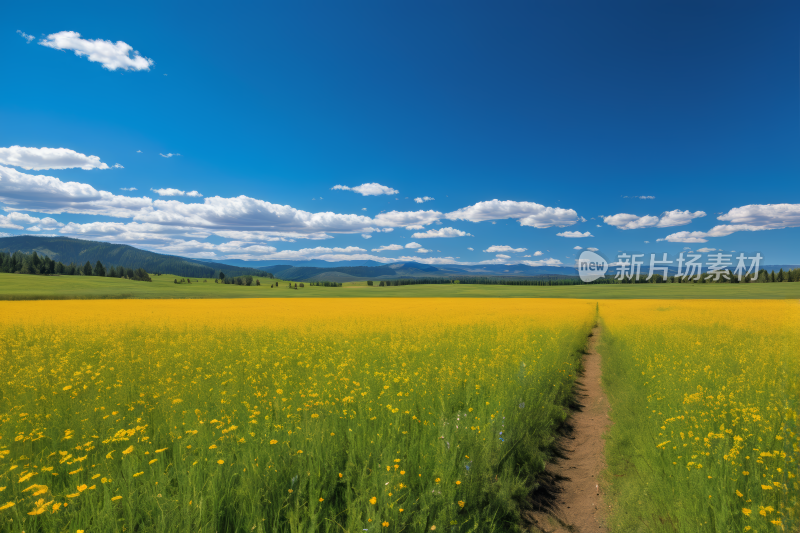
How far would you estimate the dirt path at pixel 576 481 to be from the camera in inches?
186

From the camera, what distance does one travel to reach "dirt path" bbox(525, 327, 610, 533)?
15.5 ft

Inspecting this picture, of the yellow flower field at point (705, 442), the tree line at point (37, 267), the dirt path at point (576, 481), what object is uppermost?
the tree line at point (37, 267)

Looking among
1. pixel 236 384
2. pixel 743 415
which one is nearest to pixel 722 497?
pixel 743 415

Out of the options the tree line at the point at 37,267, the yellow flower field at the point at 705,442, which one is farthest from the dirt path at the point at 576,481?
the tree line at the point at 37,267

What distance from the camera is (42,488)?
3.46 meters

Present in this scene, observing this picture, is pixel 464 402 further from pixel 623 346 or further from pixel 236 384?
pixel 623 346

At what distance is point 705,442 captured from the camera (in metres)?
5.22

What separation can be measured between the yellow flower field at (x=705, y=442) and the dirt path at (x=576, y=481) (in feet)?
0.94

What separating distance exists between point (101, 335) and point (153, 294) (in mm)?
64802

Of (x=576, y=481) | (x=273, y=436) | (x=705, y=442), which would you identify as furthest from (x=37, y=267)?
(x=705, y=442)

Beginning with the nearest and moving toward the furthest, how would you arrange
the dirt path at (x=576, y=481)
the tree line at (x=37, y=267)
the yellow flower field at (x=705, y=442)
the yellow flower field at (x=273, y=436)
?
the yellow flower field at (x=273, y=436), the yellow flower field at (x=705, y=442), the dirt path at (x=576, y=481), the tree line at (x=37, y=267)

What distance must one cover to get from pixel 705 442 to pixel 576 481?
6.67ft

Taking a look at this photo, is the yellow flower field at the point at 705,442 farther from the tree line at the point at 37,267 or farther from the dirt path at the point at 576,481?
the tree line at the point at 37,267

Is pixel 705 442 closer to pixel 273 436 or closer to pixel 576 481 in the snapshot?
pixel 576 481
